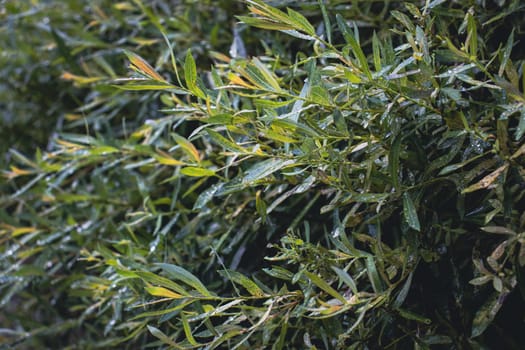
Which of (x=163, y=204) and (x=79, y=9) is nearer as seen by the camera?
(x=163, y=204)

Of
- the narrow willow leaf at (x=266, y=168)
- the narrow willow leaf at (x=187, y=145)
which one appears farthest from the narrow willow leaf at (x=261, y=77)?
the narrow willow leaf at (x=187, y=145)

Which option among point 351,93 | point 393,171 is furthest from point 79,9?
point 393,171

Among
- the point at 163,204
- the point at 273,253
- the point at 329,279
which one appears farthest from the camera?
the point at 163,204

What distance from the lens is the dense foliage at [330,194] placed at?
34.9 inches

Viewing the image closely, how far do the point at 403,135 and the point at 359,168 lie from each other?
0.09 meters

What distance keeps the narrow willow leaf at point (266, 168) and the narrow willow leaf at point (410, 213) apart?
182 millimetres

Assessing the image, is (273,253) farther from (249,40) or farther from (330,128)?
(249,40)

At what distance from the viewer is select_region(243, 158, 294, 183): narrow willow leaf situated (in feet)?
2.99

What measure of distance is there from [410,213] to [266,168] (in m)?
0.23

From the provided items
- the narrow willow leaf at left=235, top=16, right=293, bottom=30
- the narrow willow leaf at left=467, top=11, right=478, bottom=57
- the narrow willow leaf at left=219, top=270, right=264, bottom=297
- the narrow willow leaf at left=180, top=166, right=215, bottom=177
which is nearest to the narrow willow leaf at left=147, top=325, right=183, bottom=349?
the narrow willow leaf at left=219, top=270, right=264, bottom=297

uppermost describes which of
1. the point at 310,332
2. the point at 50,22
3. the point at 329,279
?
the point at 50,22

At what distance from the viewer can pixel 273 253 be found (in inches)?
48.2

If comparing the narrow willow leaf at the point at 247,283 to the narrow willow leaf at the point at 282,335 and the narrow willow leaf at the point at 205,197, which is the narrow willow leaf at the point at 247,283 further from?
the narrow willow leaf at the point at 205,197

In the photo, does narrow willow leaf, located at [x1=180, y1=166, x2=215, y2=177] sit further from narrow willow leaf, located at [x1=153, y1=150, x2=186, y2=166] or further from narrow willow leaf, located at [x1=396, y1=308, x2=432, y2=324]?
narrow willow leaf, located at [x1=396, y1=308, x2=432, y2=324]
